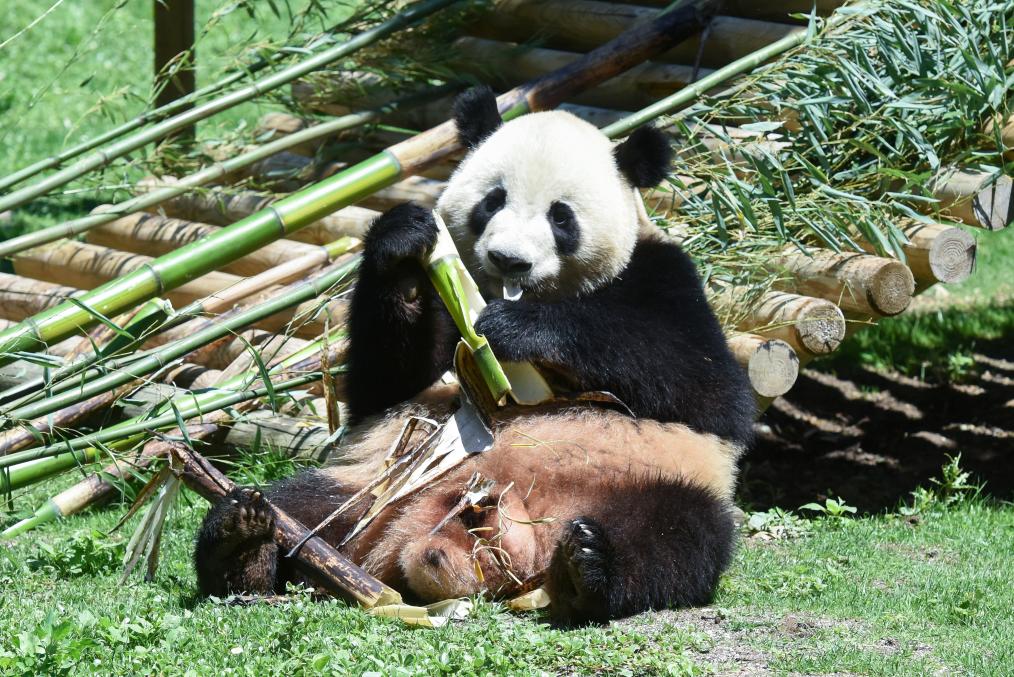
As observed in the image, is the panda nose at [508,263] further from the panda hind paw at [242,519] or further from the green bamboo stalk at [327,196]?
the green bamboo stalk at [327,196]

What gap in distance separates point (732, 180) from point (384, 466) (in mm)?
1884

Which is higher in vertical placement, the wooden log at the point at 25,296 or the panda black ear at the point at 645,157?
the panda black ear at the point at 645,157

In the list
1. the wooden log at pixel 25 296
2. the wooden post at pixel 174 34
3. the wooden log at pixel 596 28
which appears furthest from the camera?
the wooden post at pixel 174 34

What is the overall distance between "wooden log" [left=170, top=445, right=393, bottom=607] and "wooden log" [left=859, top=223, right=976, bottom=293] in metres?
2.84

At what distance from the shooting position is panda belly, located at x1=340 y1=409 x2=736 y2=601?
10.6 feet

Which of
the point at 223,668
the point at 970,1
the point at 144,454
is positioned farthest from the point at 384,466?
the point at 970,1

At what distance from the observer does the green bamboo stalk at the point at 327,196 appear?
3.90 metres

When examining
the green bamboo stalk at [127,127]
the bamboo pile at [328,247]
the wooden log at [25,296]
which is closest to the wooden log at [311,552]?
the bamboo pile at [328,247]

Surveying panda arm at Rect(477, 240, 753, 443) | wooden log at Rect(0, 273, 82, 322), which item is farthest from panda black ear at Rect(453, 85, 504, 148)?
wooden log at Rect(0, 273, 82, 322)

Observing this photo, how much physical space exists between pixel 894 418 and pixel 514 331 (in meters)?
3.93

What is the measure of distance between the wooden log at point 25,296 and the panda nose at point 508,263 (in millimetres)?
3689

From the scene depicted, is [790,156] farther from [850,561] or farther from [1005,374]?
[1005,374]

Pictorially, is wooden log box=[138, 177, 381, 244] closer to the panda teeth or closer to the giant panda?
the giant panda

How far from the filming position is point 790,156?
4.96m
